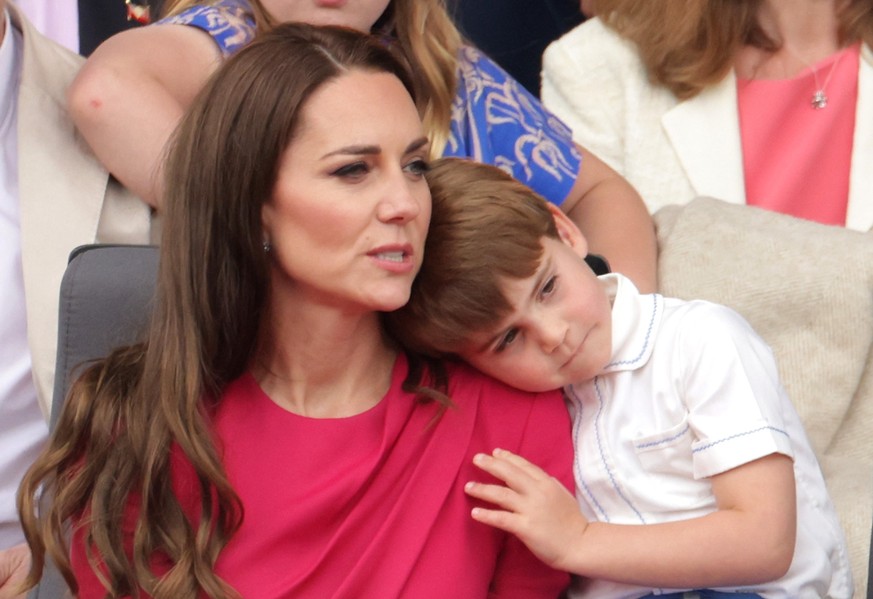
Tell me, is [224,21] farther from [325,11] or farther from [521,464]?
[521,464]

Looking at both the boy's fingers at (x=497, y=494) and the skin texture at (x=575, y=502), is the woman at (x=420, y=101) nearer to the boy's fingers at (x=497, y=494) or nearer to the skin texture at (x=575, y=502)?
the skin texture at (x=575, y=502)

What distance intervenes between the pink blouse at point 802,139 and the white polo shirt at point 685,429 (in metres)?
0.73

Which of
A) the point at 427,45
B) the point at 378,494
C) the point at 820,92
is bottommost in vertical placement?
the point at 378,494

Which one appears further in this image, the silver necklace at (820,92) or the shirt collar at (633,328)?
the silver necklace at (820,92)

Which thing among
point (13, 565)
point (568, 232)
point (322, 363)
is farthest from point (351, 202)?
point (13, 565)

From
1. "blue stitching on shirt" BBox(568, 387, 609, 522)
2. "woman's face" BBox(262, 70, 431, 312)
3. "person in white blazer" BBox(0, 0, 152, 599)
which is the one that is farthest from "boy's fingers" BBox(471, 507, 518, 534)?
"person in white blazer" BBox(0, 0, 152, 599)

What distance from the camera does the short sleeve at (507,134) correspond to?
196 centimetres

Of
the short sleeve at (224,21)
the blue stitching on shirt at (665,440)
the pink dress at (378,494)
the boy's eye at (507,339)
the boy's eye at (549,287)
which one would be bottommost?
the pink dress at (378,494)

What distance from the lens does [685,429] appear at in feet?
4.82

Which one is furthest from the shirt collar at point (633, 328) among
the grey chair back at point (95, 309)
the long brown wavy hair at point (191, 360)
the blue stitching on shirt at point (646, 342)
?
the grey chair back at point (95, 309)

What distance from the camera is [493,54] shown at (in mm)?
2707

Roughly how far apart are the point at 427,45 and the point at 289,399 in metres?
0.64

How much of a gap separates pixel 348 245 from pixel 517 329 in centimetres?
22

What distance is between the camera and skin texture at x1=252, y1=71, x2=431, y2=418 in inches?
56.3
